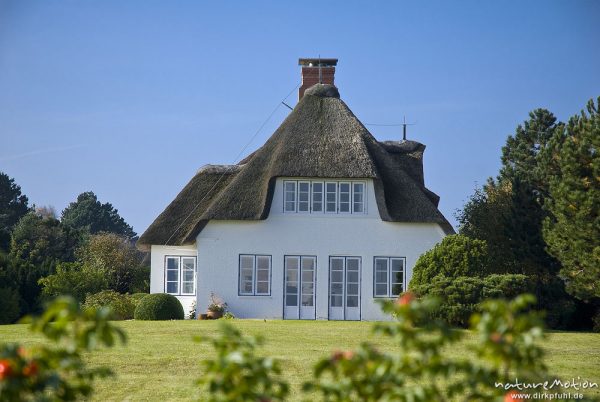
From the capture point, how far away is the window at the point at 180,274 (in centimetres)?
3061

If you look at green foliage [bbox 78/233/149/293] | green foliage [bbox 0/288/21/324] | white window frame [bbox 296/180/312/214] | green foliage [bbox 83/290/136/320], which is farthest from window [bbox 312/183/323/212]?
green foliage [bbox 78/233/149/293]

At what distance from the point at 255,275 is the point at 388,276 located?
163 inches

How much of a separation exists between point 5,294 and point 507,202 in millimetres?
17821

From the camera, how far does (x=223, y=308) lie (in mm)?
28781

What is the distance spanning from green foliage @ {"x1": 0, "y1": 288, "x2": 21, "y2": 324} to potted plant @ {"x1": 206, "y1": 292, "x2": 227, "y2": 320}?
7.30 metres

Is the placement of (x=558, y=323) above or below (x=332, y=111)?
below

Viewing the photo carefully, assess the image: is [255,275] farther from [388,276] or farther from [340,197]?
[388,276]

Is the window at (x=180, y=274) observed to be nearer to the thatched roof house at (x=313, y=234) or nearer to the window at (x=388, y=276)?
the thatched roof house at (x=313, y=234)

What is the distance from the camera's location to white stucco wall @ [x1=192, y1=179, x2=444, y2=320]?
1144 inches

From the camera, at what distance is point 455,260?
25.3 metres

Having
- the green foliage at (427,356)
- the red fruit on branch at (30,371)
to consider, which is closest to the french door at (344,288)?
the green foliage at (427,356)

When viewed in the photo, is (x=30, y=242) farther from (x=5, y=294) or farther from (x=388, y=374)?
(x=388, y=374)

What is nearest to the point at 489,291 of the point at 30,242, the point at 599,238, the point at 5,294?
the point at 599,238

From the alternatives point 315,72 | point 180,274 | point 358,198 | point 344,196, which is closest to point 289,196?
point 344,196
